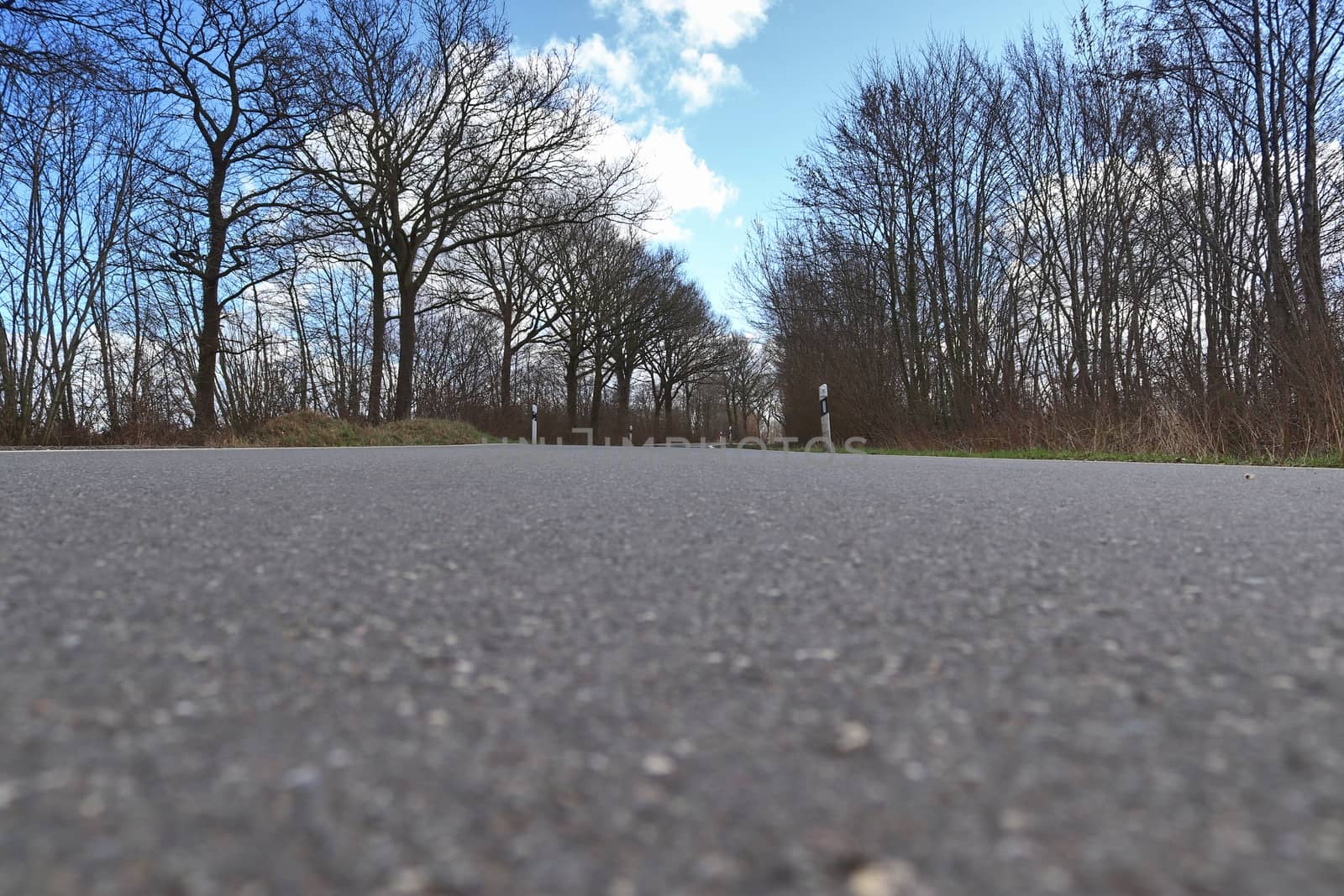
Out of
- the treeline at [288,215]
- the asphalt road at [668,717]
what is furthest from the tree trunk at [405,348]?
the asphalt road at [668,717]

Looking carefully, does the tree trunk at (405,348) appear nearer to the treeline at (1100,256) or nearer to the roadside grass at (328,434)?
the roadside grass at (328,434)

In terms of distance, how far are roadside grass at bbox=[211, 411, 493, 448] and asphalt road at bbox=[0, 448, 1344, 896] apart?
30.7 ft

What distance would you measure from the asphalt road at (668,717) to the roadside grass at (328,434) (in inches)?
369

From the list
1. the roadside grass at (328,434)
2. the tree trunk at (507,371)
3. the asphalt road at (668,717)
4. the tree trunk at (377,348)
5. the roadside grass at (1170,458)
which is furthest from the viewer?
the tree trunk at (507,371)

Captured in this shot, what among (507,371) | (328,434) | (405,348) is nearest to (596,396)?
(507,371)

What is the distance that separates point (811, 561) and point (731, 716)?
96 centimetres

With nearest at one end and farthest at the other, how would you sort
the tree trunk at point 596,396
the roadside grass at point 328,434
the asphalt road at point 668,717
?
the asphalt road at point 668,717
the roadside grass at point 328,434
the tree trunk at point 596,396

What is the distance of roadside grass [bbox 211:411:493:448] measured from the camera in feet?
36.0

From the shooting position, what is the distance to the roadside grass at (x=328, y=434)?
36.0ft

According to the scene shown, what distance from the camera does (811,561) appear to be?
1854 millimetres

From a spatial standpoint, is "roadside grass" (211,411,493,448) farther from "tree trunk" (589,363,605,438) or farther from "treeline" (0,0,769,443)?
"tree trunk" (589,363,605,438)

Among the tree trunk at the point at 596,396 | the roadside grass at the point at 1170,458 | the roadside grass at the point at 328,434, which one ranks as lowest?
the roadside grass at the point at 1170,458

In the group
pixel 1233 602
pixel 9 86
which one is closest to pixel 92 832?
pixel 1233 602

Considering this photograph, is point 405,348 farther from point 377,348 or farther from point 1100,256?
point 1100,256
